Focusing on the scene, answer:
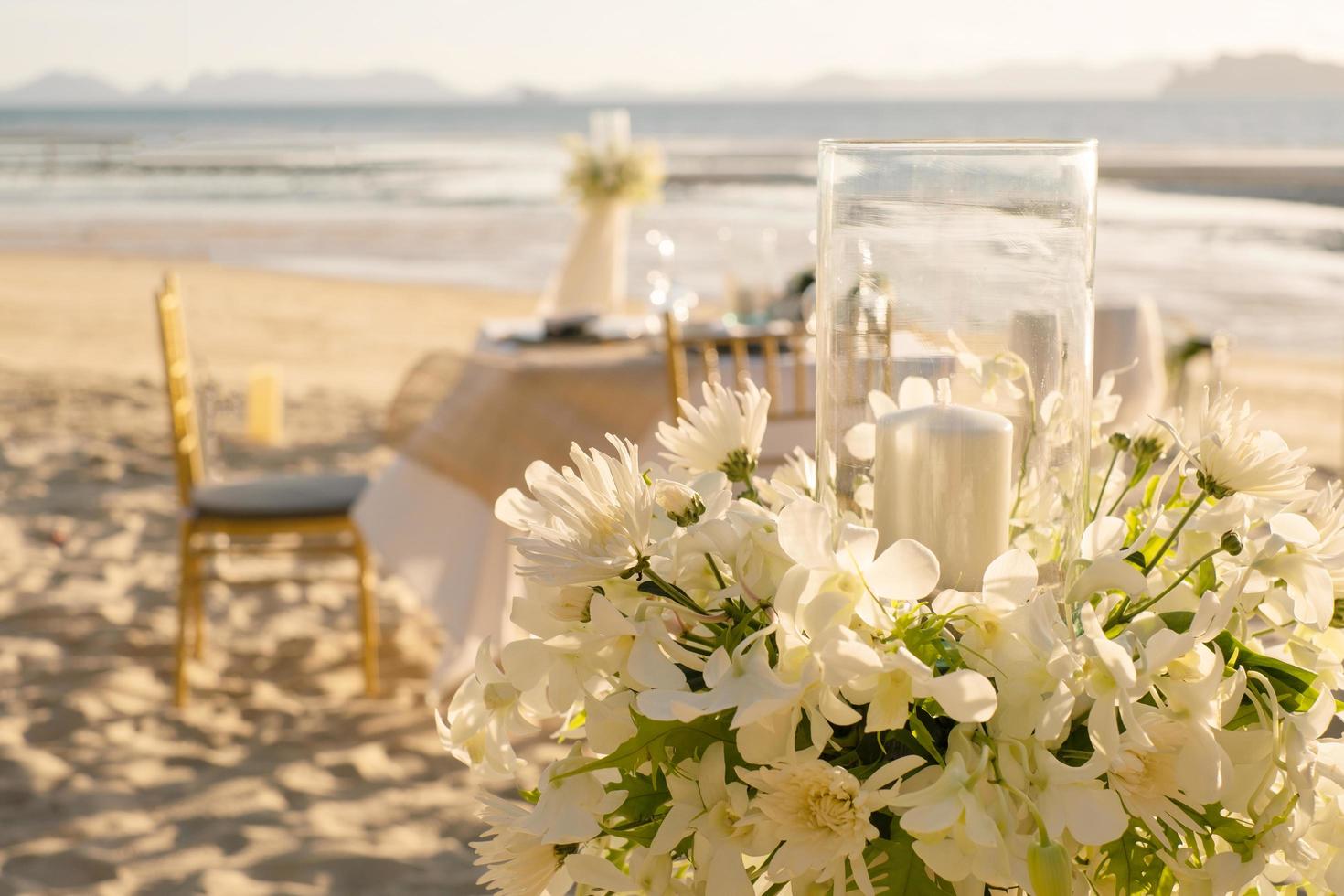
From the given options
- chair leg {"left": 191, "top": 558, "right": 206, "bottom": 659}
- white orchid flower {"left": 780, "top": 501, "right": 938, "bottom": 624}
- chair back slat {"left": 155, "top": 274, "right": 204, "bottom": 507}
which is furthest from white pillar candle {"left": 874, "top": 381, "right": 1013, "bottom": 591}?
chair leg {"left": 191, "top": 558, "right": 206, "bottom": 659}

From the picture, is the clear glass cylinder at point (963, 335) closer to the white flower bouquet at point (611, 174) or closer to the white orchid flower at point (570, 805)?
the white orchid flower at point (570, 805)

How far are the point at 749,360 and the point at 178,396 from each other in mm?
1321

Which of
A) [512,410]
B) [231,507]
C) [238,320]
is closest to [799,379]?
[512,410]

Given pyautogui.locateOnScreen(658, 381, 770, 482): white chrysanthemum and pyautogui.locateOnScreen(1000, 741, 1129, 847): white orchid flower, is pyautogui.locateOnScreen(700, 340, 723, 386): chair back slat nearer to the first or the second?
pyautogui.locateOnScreen(658, 381, 770, 482): white chrysanthemum

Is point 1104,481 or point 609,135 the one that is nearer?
point 1104,481

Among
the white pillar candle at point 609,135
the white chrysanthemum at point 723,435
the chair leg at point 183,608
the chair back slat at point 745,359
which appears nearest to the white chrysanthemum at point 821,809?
the white chrysanthemum at point 723,435

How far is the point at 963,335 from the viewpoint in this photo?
24.5 inches

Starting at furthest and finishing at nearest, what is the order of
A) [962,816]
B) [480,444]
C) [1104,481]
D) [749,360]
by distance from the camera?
[749,360] → [480,444] → [1104,481] → [962,816]

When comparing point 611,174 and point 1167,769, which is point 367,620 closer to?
point 611,174

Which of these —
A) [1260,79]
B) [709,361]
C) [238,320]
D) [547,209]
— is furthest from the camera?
[1260,79]

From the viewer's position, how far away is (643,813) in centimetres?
58

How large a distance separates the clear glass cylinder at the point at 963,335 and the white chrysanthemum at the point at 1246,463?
0.06m

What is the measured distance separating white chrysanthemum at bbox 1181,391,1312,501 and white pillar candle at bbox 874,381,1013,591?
0.30 feet

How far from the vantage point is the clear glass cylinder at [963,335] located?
0.61 metres
